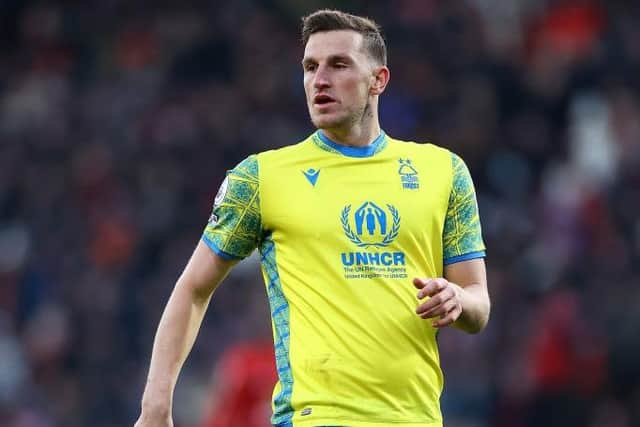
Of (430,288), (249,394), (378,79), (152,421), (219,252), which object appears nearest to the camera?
(430,288)

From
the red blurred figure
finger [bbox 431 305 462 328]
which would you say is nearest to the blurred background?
the red blurred figure

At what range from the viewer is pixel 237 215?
526 cm

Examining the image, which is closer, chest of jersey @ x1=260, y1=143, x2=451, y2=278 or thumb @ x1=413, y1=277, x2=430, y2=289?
thumb @ x1=413, y1=277, x2=430, y2=289

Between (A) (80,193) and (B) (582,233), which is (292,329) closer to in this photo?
(B) (582,233)

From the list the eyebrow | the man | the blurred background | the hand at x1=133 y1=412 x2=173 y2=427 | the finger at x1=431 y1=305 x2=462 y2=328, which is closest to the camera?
the finger at x1=431 y1=305 x2=462 y2=328

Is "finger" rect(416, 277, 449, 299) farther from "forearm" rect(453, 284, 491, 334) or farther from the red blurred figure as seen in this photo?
the red blurred figure

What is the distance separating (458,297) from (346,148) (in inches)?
30.7

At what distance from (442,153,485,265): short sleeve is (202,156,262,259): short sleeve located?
684 millimetres

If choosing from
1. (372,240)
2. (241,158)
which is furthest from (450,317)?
(241,158)

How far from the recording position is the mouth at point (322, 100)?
210 inches

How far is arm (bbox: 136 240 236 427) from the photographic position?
5.04 metres

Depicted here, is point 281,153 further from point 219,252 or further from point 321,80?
point 219,252

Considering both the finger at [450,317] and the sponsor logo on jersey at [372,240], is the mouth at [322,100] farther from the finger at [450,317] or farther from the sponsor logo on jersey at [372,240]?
the finger at [450,317]

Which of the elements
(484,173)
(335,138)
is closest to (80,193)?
(484,173)
